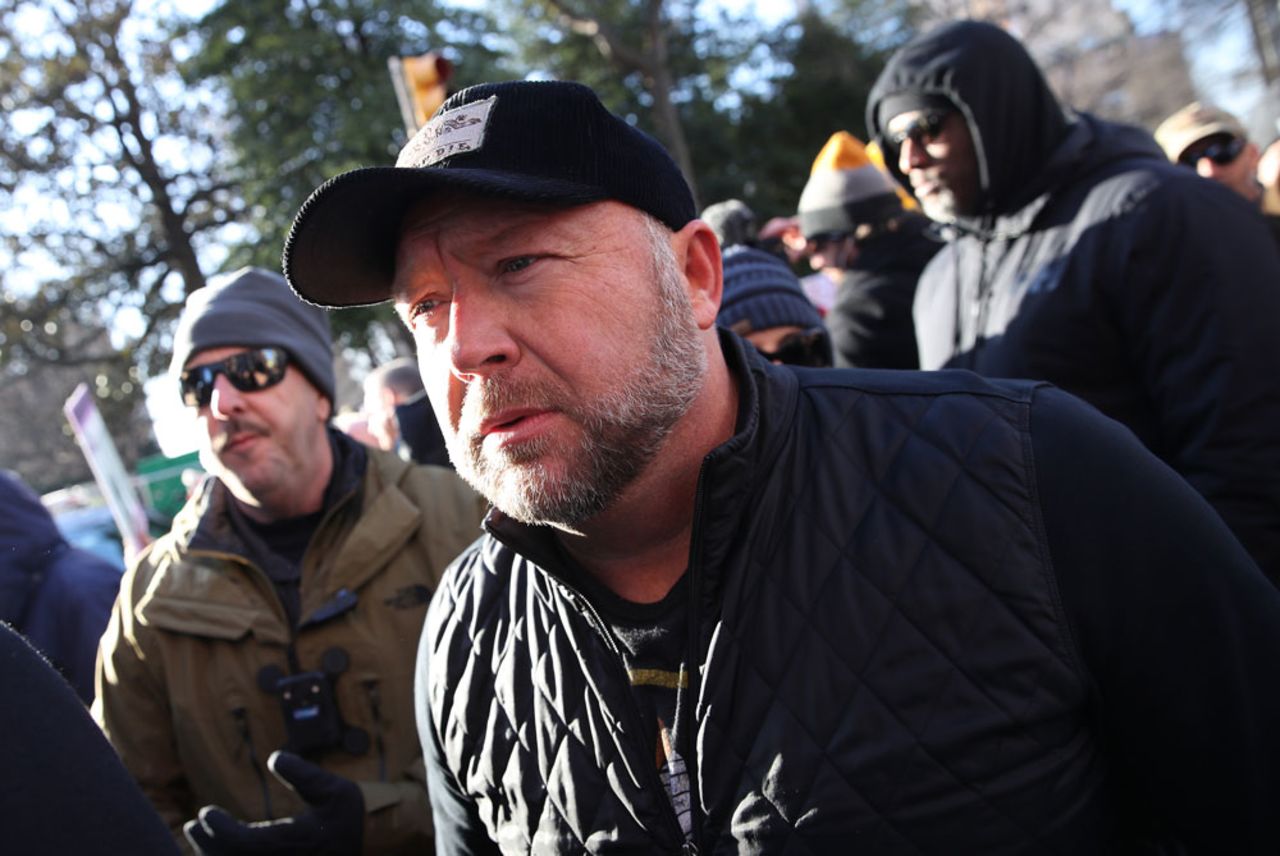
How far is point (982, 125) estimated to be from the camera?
2832 millimetres

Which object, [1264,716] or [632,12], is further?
[632,12]

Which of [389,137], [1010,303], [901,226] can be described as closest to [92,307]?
[389,137]

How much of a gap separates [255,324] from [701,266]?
1.98 meters

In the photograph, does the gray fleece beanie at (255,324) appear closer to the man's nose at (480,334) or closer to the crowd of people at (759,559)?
the crowd of people at (759,559)

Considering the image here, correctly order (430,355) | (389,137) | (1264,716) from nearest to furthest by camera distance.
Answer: (1264,716), (430,355), (389,137)

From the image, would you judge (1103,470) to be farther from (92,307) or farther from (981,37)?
(92,307)

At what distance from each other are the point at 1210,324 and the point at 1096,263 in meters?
Answer: 0.31

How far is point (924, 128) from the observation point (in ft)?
9.79

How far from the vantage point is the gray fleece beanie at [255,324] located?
10.7ft

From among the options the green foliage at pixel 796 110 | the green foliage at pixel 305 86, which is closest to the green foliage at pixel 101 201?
the green foliage at pixel 305 86

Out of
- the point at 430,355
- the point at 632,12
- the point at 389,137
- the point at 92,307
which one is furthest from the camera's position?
the point at 632,12

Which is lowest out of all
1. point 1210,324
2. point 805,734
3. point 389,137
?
point 805,734

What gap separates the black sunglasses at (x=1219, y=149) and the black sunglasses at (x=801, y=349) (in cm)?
355

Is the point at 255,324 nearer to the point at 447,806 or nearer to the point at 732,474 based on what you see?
the point at 447,806
